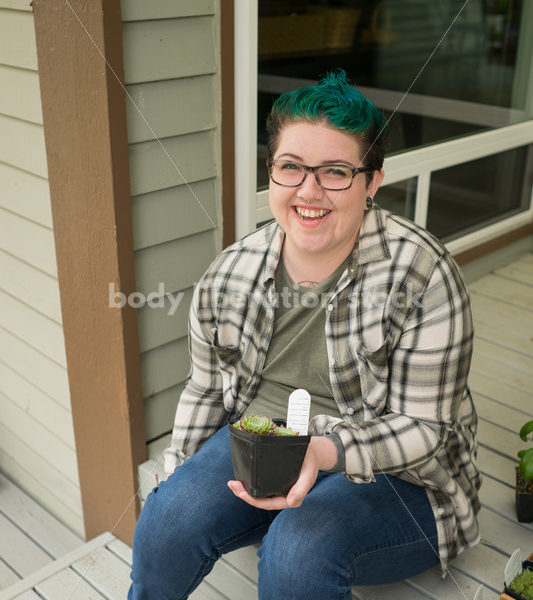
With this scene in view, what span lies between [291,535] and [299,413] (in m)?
0.21

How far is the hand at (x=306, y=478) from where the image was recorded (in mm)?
1152

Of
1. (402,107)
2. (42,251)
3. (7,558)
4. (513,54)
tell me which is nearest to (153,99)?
(42,251)

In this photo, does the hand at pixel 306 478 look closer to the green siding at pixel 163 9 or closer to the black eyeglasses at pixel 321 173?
the black eyeglasses at pixel 321 173

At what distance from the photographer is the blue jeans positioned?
1203 mm

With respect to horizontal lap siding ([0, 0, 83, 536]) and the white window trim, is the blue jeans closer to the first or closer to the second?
the white window trim

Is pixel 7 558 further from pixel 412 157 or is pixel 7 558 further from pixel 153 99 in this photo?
pixel 412 157

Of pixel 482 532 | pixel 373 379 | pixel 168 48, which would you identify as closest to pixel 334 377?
pixel 373 379

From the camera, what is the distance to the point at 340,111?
4.00ft

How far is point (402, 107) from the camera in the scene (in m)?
2.88

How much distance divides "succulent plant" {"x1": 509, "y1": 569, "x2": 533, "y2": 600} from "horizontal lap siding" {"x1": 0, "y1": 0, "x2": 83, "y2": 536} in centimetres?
139

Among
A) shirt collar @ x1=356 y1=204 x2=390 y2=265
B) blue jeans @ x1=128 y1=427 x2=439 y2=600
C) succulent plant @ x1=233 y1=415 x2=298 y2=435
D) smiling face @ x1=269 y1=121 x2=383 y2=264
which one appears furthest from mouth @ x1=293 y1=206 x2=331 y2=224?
blue jeans @ x1=128 y1=427 x2=439 y2=600

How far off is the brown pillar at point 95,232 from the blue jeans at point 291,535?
0.51 m

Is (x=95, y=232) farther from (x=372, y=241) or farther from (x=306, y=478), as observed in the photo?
(x=306, y=478)

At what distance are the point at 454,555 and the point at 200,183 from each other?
102cm
